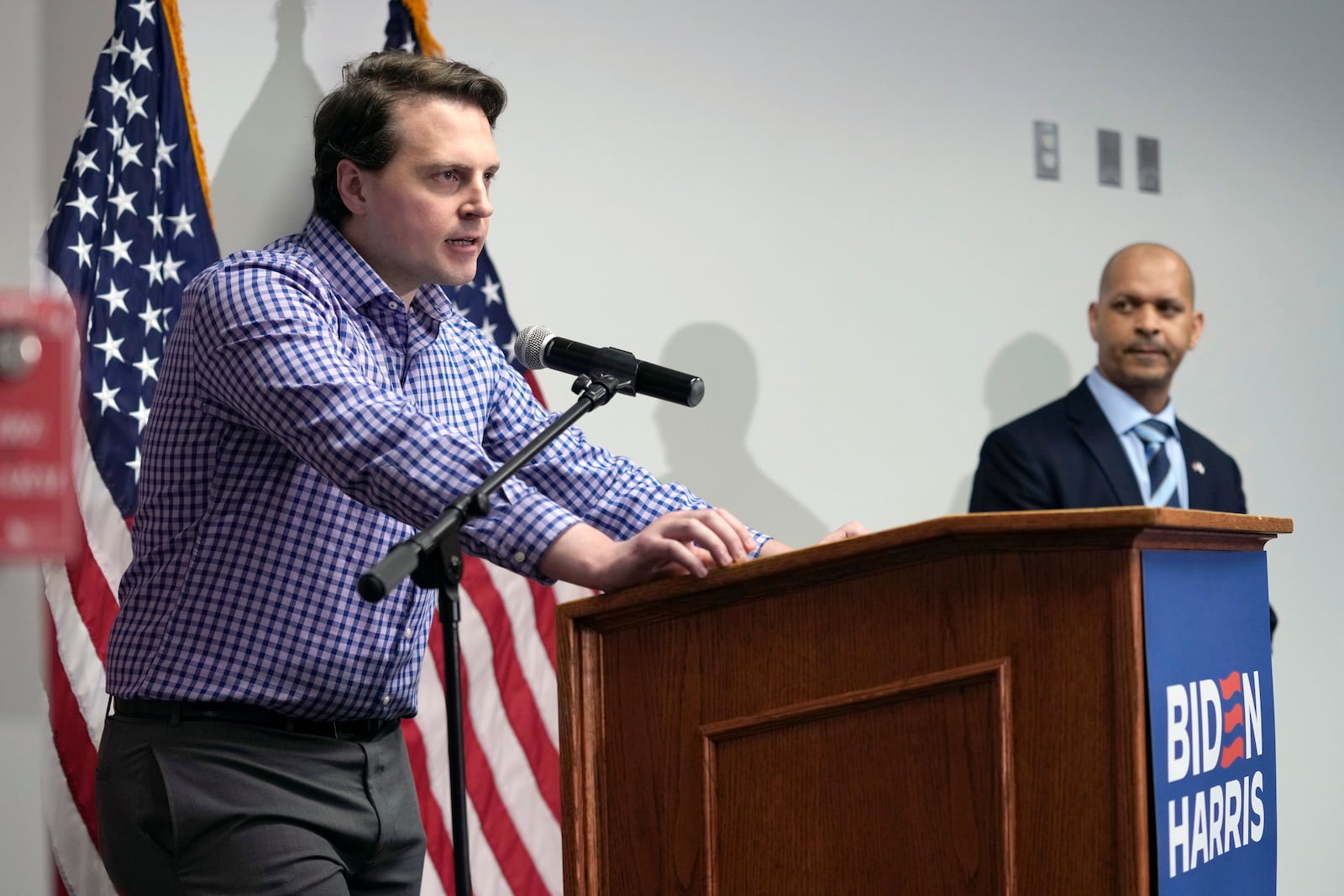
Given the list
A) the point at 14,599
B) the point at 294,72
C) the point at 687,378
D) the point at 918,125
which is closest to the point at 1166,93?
the point at 918,125

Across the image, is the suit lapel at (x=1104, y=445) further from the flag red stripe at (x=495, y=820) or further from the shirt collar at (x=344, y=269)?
the shirt collar at (x=344, y=269)

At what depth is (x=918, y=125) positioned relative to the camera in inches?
161

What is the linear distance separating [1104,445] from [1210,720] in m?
2.18

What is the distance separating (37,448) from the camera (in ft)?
1.96

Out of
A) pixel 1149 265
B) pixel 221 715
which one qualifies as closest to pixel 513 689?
pixel 221 715

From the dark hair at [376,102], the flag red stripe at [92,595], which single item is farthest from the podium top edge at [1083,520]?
the flag red stripe at [92,595]

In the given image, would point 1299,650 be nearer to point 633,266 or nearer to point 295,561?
point 633,266

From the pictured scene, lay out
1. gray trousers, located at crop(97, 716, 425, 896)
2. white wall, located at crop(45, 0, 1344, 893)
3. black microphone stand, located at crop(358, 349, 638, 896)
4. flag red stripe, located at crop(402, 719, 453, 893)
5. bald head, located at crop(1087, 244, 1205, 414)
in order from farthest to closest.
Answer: bald head, located at crop(1087, 244, 1205, 414) < white wall, located at crop(45, 0, 1344, 893) < flag red stripe, located at crop(402, 719, 453, 893) < gray trousers, located at crop(97, 716, 425, 896) < black microphone stand, located at crop(358, 349, 638, 896)

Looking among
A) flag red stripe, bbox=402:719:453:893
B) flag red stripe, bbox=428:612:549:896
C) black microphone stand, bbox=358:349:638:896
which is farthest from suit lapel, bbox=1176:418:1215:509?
black microphone stand, bbox=358:349:638:896

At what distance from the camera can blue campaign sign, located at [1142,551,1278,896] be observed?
132 centimetres

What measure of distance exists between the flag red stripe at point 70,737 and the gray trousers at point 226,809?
0.83 m

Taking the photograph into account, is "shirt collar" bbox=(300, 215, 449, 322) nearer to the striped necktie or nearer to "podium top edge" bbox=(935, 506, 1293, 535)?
"podium top edge" bbox=(935, 506, 1293, 535)

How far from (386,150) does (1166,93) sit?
3.46 metres

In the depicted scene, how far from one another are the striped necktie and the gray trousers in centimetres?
245
